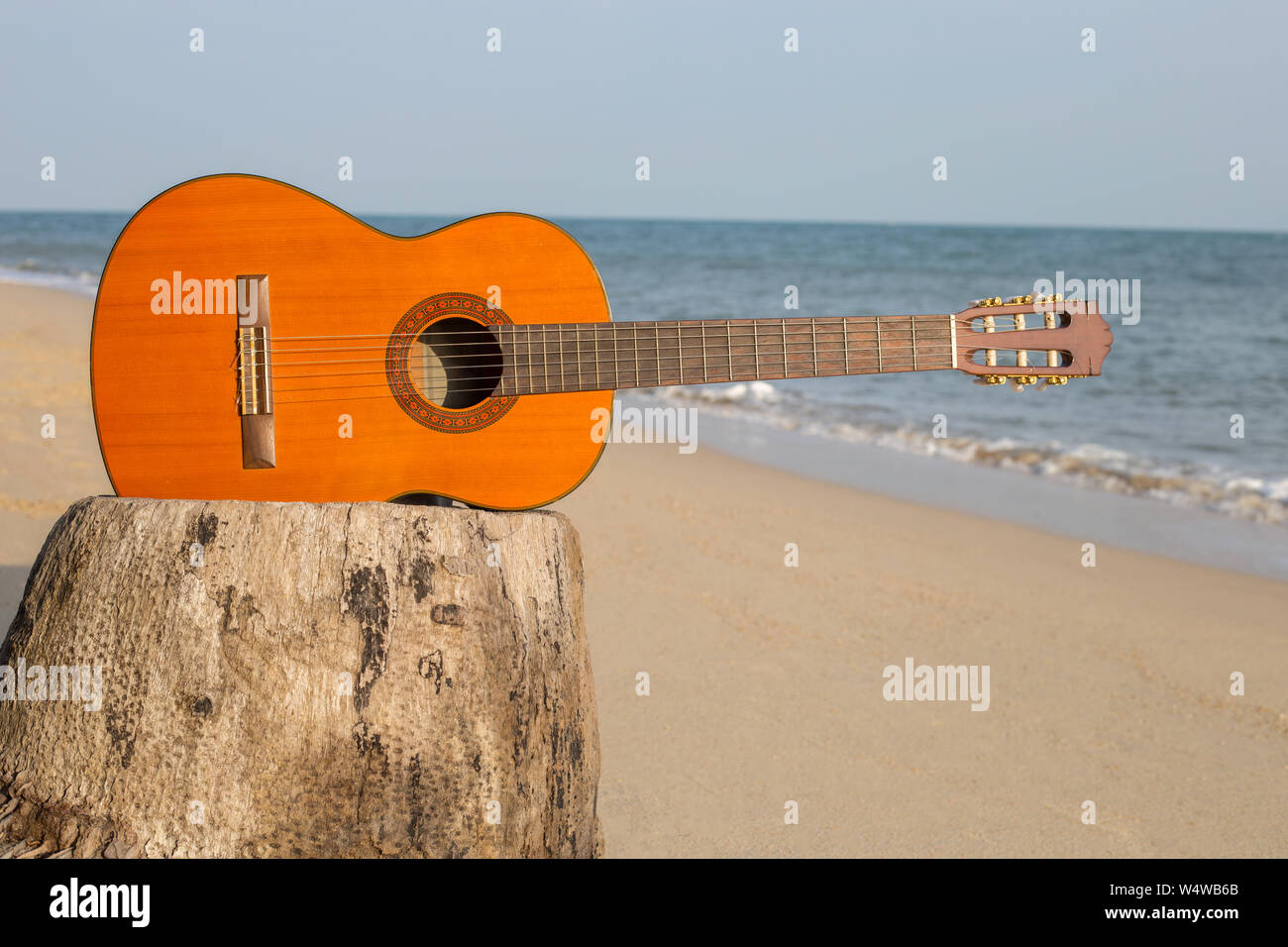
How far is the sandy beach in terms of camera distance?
10.5ft

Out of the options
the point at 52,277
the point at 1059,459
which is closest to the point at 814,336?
the point at 1059,459

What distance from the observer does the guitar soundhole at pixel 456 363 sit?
2.48 meters

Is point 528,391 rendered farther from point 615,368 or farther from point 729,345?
point 729,345

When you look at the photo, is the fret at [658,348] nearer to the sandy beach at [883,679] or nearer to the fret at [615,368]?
the fret at [615,368]

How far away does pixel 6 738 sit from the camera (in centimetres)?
205

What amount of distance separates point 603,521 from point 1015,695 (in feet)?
8.33

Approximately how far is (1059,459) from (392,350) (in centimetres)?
632

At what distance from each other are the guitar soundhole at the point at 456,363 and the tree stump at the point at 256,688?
0.53 meters

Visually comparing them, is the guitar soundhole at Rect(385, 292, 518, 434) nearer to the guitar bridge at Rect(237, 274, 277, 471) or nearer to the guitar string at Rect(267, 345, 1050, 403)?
the guitar string at Rect(267, 345, 1050, 403)

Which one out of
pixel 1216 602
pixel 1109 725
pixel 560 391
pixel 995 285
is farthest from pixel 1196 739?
pixel 995 285

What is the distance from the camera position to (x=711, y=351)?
2553mm

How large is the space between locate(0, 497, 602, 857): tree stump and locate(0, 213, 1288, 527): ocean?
20.0 ft

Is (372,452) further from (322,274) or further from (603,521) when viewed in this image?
(603,521)

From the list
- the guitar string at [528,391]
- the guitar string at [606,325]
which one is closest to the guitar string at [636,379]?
the guitar string at [528,391]
